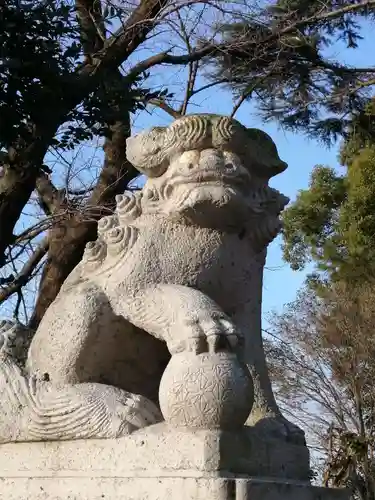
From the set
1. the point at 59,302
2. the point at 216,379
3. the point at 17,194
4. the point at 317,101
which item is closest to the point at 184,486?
the point at 216,379

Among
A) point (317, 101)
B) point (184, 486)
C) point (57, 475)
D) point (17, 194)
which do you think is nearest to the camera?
point (184, 486)

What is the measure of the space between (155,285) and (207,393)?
45cm

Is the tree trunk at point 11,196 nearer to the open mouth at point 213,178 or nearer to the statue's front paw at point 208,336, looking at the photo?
the open mouth at point 213,178

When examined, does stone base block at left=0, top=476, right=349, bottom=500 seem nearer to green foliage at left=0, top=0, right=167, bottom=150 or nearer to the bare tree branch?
green foliage at left=0, top=0, right=167, bottom=150

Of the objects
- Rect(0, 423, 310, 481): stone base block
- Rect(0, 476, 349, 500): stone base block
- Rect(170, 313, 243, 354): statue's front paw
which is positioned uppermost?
Rect(170, 313, 243, 354): statue's front paw

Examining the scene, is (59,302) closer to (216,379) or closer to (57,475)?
(57,475)

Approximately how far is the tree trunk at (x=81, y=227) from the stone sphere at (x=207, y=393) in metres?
3.35

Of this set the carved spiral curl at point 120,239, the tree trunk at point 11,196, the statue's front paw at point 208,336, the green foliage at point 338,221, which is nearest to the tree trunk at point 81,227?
the tree trunk at point 11,196

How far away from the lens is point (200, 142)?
2.51 meters

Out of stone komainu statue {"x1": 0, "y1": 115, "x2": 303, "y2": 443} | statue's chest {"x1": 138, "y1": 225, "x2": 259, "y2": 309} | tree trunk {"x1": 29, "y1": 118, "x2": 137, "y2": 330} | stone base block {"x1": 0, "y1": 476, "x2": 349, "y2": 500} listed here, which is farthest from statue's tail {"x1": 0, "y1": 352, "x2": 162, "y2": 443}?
tree trunk {"x1": 29, "y1": 118, "x2": 137, "y2": 330}

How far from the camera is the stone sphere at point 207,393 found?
2.07m

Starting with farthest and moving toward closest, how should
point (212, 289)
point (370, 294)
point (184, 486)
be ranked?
point (370, 294)
point (212, 289)
point (184, 486)

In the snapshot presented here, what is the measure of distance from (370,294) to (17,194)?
8283 millimetres

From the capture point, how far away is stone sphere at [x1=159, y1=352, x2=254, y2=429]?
2.07 meters
